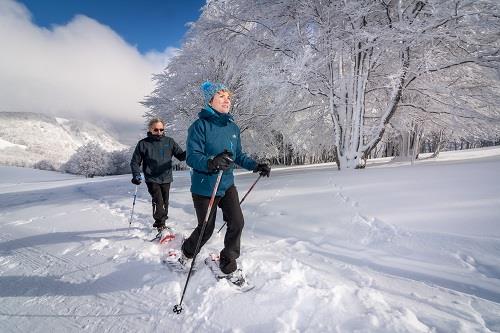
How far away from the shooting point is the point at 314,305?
2.45 meters

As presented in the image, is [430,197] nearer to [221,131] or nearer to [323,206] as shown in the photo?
[323,206]

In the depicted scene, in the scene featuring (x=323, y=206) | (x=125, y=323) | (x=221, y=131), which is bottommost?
(x=125, y=323)

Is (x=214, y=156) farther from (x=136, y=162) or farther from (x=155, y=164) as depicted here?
(x=136, y=162)

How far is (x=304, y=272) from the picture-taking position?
3076mm

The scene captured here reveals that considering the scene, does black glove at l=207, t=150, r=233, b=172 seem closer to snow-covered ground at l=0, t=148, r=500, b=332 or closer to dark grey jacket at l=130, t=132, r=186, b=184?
snow-covered ground at l=0, t=148, r=500, b=332

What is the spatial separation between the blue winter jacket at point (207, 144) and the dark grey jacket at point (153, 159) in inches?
80.2

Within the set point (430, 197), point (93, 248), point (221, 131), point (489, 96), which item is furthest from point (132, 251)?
point (489, 96)

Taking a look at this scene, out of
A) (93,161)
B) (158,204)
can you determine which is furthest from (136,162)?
(93,161)

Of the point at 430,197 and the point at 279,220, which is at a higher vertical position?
the point at 430,197

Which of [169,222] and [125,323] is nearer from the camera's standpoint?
[125,323]

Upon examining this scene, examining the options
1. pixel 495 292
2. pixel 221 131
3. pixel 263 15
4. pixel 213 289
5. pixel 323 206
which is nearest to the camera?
pixel 495 292

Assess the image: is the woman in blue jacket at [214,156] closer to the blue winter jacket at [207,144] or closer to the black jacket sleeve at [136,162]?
the blue winter jacket at [207,144]

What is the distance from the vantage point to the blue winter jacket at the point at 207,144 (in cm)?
281

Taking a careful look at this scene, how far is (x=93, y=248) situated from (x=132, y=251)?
724 millimetres
